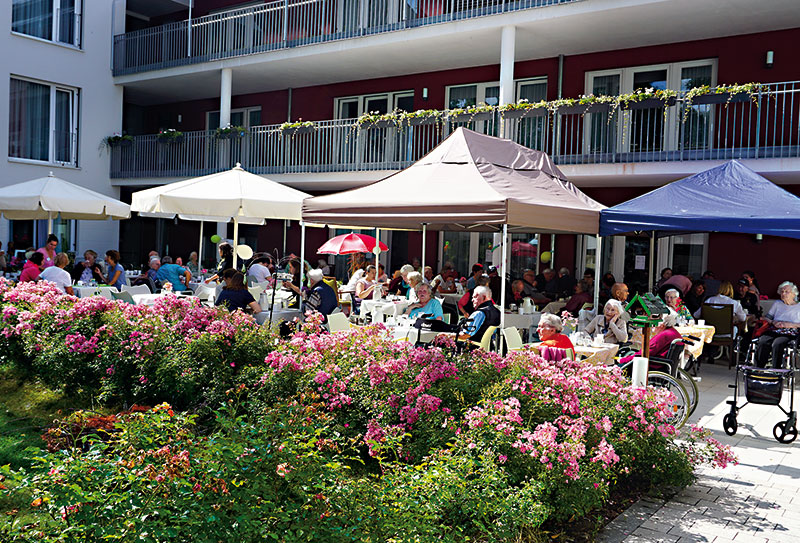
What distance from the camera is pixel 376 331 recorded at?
6410mm

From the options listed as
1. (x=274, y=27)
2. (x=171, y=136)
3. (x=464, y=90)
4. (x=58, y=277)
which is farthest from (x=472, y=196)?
(x=171, y=136)

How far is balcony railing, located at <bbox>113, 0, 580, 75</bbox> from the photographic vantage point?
16.0 metres

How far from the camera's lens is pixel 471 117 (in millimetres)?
14680

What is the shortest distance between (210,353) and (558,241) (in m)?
11.6

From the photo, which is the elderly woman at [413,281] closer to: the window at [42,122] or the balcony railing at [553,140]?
the balcony railing at [553,140]

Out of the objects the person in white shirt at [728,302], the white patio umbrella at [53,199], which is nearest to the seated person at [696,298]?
the person in white shirt at [728,302]

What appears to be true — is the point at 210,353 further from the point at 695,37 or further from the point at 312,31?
the point at 312,31

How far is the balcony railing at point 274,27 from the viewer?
52.6ft

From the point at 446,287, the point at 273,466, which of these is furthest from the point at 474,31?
the point at 273,466

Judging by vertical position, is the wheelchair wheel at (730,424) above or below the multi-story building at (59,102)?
below

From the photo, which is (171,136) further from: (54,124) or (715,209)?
(715,209)

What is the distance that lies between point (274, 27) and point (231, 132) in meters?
3.30

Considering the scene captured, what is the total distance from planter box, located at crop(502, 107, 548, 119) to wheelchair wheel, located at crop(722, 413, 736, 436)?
8.10m

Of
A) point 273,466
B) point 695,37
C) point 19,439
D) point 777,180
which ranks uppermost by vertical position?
point 695,37
